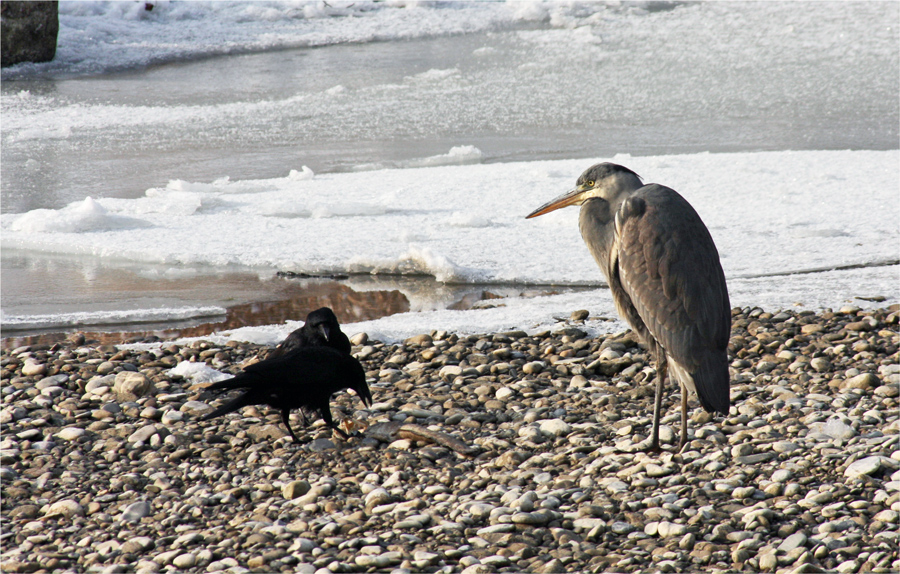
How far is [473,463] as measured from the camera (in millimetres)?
3184

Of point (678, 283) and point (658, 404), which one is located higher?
point (678, 283)

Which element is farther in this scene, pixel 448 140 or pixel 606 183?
pixel 448 140

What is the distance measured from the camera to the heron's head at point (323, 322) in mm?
3666

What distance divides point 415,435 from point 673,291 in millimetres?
1140

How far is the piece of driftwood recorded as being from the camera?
3.28 meters

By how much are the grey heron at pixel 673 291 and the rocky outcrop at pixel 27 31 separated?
10738mm

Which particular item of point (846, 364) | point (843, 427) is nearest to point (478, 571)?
point (843, 427)

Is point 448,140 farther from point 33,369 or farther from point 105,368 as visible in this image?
point 33,369

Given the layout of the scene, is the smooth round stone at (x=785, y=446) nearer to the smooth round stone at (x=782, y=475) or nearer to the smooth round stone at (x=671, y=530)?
the smooth round stone at (x=782, y=475)

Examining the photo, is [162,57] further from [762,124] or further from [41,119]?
[762,124]

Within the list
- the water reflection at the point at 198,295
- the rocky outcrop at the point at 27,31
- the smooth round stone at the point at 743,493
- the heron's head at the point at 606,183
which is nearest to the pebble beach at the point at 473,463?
the smooth round stone at the point at 743,493

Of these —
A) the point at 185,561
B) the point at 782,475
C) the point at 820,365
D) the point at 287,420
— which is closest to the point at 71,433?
the point at 287,420

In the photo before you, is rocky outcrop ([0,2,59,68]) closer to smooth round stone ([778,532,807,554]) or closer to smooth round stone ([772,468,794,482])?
smooth round stone ([772,468,794,482])

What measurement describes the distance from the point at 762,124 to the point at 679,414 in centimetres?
700
